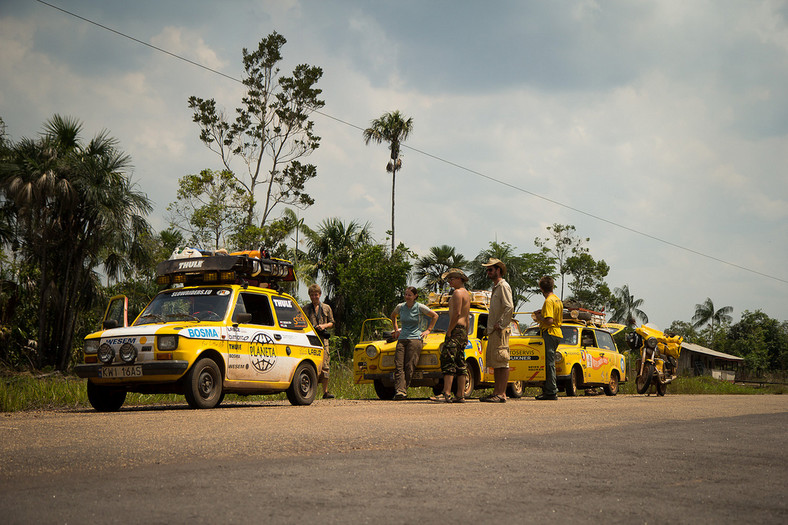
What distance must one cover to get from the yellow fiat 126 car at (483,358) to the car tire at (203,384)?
3999 millimetres

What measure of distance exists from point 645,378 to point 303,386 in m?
9.79

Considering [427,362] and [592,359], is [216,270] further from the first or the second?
[592,359]

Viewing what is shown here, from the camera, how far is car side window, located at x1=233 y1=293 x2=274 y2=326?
1116cm

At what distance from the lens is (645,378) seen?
18.3 m

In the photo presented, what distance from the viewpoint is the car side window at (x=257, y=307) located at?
36.6 ft

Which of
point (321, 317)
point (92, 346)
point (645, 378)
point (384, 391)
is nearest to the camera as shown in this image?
point (92, 346)

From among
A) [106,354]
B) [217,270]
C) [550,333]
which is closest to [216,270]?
[217,270]

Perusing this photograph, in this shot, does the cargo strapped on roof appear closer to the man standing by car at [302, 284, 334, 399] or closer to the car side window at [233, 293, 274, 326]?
the car side window at [233, 293, 274, 326]

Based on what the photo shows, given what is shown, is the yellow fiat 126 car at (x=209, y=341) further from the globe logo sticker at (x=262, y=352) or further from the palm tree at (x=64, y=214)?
the palm tree at (x=64, y=214)

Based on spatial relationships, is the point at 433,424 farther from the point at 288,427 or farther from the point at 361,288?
the point at 361,288

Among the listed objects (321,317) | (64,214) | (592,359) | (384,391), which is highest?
(64,214)

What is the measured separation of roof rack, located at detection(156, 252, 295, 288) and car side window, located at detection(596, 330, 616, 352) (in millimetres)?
10547

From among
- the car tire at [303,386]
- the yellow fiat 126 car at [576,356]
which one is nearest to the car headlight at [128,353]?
the car tire at [303,386]

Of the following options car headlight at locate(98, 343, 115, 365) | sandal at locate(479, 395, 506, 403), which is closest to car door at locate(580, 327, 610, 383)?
sandal at locate(479, 395, 506, 403)
